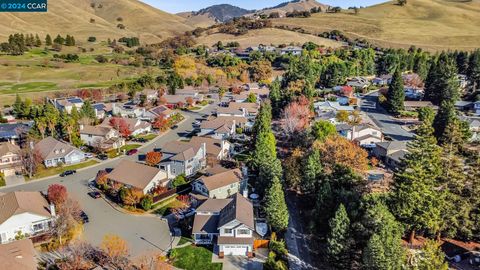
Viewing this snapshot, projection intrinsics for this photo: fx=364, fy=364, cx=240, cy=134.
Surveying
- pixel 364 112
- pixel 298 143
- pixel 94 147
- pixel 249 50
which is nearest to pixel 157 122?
pixel 94 147

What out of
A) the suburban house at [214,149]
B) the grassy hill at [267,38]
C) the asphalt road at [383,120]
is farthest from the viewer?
the grassy hill at [267,38]

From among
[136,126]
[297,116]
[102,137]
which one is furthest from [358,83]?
[102,137]

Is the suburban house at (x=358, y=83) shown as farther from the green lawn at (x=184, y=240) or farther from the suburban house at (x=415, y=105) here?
the green lawn at (x=184, y=240)

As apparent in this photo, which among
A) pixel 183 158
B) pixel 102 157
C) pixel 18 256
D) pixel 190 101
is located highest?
pixel 190 101

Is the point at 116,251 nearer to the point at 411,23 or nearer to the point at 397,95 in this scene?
the point at 397,95

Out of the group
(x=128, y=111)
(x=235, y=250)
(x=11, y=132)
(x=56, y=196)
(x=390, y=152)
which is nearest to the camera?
(x=235, y=250)

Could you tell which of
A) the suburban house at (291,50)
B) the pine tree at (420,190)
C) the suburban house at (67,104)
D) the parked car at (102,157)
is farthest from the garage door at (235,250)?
the suburban house at (291,50)

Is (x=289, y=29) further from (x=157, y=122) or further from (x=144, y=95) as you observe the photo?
(x=157, y=122)
